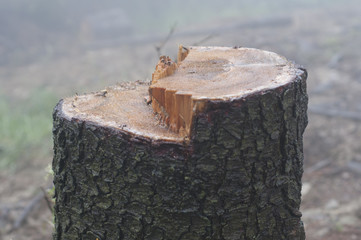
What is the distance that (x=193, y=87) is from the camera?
4.32 feet

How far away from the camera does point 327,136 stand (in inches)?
179

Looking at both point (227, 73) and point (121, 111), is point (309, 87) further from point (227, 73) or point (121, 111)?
point (121, 111)

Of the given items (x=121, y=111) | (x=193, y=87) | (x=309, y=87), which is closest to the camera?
(x=193, y=87)

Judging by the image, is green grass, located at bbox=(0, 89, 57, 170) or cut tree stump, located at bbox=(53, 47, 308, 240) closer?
cut tree stump, located at bbox=(53, 47, 308, 240)

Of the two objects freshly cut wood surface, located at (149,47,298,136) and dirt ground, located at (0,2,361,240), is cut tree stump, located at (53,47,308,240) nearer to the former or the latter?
freshly cut wood surface, located at (149,47,298,136)

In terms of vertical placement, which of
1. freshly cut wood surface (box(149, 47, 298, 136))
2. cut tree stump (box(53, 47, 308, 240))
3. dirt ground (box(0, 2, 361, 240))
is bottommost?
dirt ground (box(0, 2, 361, 240))

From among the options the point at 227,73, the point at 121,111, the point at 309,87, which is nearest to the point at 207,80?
the point at 227,73

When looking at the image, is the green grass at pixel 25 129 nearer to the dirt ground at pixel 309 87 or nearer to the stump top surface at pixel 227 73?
the dirt ground at pixel 309 87

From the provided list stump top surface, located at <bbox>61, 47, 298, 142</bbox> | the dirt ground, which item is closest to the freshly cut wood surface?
stump top surface, located at <bbox>61, 47, 298, 142</bbox>

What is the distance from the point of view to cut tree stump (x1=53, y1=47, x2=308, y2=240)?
1198 mm

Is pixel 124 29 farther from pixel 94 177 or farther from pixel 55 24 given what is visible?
pixel 94 177

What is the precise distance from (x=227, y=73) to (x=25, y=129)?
4.37 m

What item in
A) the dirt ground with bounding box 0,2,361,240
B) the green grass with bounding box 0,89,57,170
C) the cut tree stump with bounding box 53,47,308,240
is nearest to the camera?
the cut tree stump with bounding box 53,47,308,240

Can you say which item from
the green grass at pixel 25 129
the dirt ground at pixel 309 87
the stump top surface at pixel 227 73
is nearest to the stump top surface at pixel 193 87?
the stump top surface at pixel 227 73
